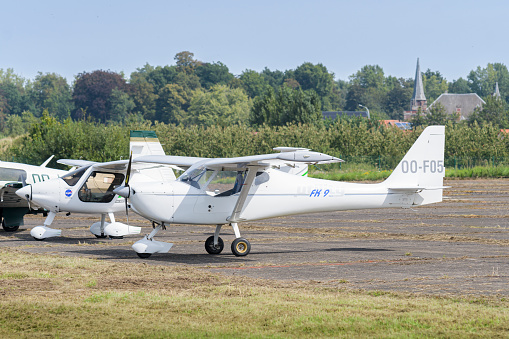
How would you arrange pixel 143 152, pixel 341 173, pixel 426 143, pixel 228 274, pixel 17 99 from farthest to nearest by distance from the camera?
pixel 17 99 → pixel 341 173 → pixel 143 152 → pixel 426 143 → pixel 228 274

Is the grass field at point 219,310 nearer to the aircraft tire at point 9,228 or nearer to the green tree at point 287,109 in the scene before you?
the aircraft tire at point 9,228

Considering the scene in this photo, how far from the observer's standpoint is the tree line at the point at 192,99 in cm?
A: 9394

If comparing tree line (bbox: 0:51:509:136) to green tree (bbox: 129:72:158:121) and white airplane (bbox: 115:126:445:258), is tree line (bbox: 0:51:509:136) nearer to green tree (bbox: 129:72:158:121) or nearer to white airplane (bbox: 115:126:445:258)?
green tree (bbox: 129:72:158:121)

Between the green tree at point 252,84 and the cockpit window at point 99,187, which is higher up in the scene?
the green tree at point 252,84

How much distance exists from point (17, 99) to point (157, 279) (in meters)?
158

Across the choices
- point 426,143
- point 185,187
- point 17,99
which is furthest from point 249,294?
point 17,99

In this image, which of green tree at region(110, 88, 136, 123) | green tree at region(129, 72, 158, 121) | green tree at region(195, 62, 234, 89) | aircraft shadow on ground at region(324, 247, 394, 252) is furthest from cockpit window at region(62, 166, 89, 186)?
green tree at region(195, 62, 234, 89)

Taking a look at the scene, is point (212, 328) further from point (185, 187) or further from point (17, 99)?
point (17, 99)

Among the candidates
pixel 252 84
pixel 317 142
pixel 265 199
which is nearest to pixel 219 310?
pixel 265 199

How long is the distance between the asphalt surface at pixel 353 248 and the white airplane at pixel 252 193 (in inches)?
34.8

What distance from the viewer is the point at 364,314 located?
28.7 feet

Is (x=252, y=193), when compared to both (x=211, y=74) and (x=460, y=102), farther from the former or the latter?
(x=460, y=102)

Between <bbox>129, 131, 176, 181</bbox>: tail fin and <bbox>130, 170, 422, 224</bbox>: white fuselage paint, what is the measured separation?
209 inches

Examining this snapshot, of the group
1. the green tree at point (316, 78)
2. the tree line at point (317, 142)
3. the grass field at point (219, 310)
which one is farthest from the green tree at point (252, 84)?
the grass field at point (219, 310)
